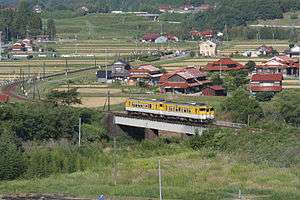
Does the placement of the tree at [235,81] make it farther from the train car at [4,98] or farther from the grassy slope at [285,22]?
the grassy slope at [285,22]

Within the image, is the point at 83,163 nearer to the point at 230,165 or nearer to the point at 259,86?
the point at 230,165

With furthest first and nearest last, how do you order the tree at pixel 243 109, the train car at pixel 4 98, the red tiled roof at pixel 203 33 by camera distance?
the red tiled roof at pixel 203 33 < the train car at pixel 4 98 < the tree at pixel 243 109

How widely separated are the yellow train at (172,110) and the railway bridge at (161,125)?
0.23m

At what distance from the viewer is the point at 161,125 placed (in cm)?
2369

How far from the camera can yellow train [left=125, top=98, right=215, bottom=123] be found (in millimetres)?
22734

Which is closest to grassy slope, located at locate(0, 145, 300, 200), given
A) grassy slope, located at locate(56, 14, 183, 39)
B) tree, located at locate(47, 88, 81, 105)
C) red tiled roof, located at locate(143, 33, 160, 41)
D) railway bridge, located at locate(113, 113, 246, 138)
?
railway bridge, located at locate(113, 113, 246, 138)

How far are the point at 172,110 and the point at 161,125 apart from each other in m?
0.55

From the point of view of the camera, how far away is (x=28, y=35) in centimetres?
6094

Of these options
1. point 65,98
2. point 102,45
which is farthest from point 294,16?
point 65,98

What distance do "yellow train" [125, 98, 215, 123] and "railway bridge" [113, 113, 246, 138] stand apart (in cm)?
23

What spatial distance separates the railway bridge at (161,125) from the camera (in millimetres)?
22609

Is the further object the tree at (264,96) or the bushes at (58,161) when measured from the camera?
the tree at (264,96)

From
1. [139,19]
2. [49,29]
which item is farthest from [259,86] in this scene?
[139,19]

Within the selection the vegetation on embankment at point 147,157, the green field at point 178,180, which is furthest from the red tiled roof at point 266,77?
the green field at point 178,180
